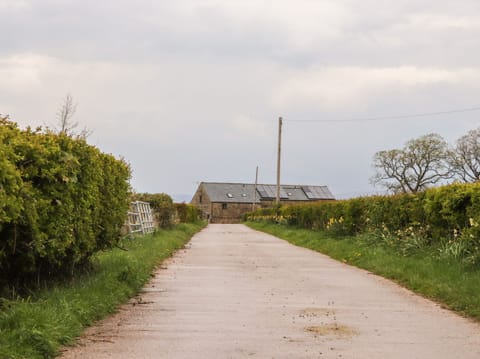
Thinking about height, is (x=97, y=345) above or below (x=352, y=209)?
below

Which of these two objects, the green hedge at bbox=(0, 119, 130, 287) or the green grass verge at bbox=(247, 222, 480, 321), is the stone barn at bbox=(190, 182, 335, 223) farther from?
the green hedge at bbox=(0, 119, 130, 287)

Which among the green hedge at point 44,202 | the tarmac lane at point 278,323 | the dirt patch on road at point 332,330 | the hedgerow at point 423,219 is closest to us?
the tarmac lane at point 278,323

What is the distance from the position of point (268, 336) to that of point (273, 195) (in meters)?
109

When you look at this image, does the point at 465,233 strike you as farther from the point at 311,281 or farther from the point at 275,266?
the point at 275,266

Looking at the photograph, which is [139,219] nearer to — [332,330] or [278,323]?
[278,323]

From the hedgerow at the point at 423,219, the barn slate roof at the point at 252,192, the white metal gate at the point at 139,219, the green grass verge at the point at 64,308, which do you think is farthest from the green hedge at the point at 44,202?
the barn slate roof at the point at 252,192

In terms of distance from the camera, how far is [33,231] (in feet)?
25.3

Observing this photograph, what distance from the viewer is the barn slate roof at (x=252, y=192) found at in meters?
113

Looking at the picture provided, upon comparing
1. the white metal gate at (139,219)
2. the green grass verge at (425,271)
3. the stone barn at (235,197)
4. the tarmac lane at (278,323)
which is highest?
the stone barn at (235,197)

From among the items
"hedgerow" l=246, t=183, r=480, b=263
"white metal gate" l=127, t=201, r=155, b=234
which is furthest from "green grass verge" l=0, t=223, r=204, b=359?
"white metal gate" l=127, t=201, r=155, b=234

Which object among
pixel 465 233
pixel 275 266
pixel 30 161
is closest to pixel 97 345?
pixel 30 161

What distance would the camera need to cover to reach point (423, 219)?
16.5 meters

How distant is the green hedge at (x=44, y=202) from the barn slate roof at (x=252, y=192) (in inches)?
3931

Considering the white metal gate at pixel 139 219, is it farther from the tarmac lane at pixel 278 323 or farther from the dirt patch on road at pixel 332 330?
the dirt patch on road at pixel 332 330
